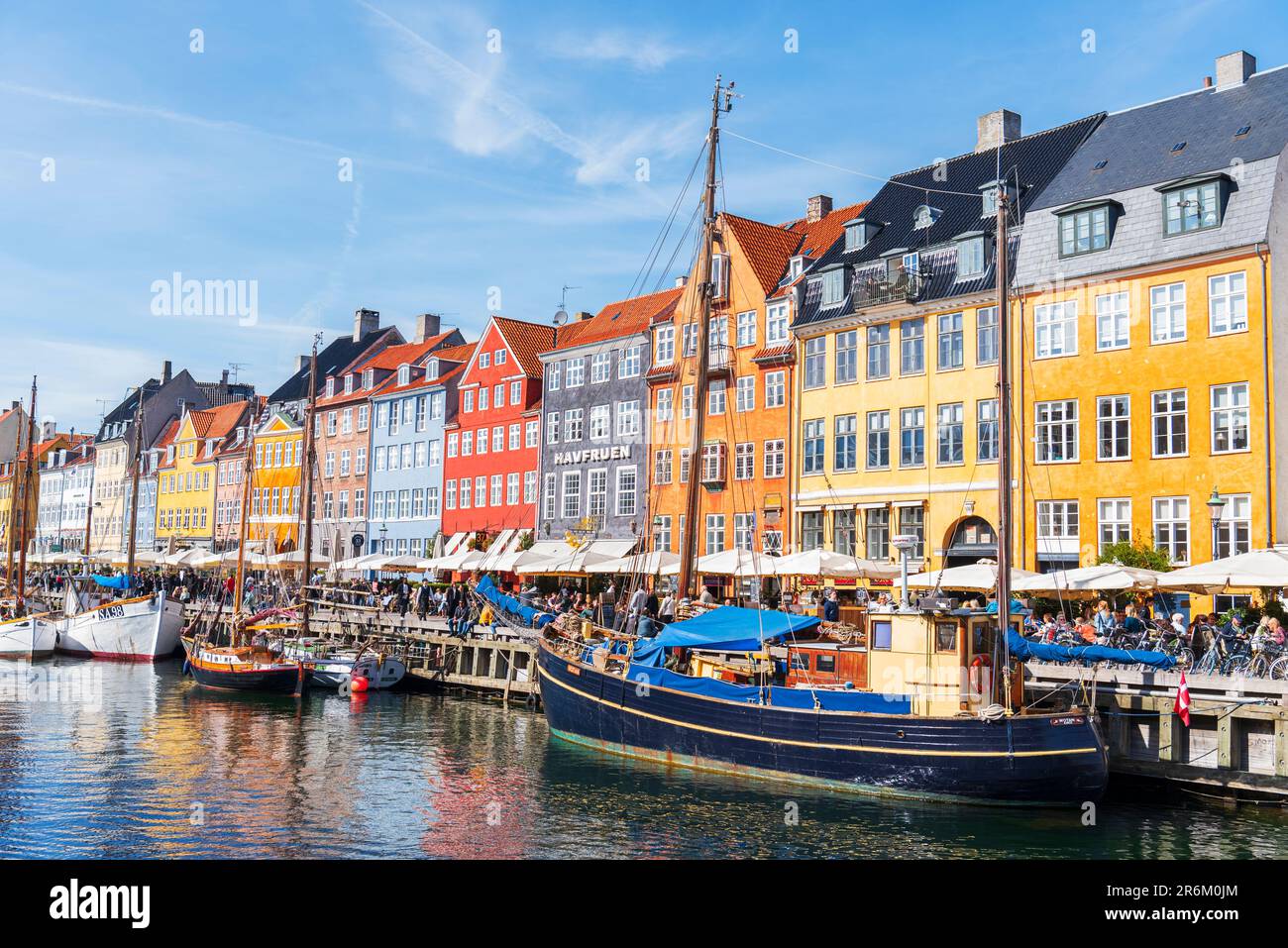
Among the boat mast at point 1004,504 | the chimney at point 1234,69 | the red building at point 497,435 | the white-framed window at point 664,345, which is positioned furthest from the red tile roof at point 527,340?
the boat mast at point 1004,504

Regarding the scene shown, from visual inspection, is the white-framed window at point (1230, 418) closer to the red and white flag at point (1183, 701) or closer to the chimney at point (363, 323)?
the red and white flag at point (1183, 701)

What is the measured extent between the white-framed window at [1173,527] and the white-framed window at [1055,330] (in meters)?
5.51

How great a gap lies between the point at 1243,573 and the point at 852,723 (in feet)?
31.2

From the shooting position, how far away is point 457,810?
20312mm

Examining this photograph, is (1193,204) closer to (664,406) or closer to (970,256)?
(970,256)

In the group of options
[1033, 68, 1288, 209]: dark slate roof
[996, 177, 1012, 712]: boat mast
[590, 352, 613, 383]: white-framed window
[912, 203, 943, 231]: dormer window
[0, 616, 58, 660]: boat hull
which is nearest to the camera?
[996, 177, 1012, 712]: boat mast

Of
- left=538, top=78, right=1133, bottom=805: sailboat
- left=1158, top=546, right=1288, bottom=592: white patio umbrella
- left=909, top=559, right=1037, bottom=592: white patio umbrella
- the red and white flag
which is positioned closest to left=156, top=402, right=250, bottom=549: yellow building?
left=538, top=78, right=1133, bottom=805: sailboat

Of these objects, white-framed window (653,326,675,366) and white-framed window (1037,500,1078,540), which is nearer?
white-framed window (1037,500,1078,540)

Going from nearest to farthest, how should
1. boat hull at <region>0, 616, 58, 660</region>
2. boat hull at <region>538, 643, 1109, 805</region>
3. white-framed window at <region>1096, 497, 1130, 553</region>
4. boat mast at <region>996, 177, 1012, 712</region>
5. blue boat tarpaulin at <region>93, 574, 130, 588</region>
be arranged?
boat hull at <region>538, 643, 1109, 805</region>
boat mast at <region>996, 177, 1012, 712</region>
white-framed window at <region>1096, 497, 1130, 553</region>
boat hull at <region>0, 616, 58, 660</region>
blue boat tarpaulin at <region>93, 574, 130, 588</region>

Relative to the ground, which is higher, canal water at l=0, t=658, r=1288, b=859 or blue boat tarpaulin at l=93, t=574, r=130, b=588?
blue boat tarpaulin at l=93, t=574, r=130, b=588

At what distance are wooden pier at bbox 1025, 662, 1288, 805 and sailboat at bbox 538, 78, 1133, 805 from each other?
37.5 inches

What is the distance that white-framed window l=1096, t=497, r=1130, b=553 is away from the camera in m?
34.6

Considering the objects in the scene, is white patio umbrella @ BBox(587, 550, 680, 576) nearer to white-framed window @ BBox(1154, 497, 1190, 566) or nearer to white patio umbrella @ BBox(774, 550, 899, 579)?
white patio umbrella @ BBox(774, 550, 899, 579)
